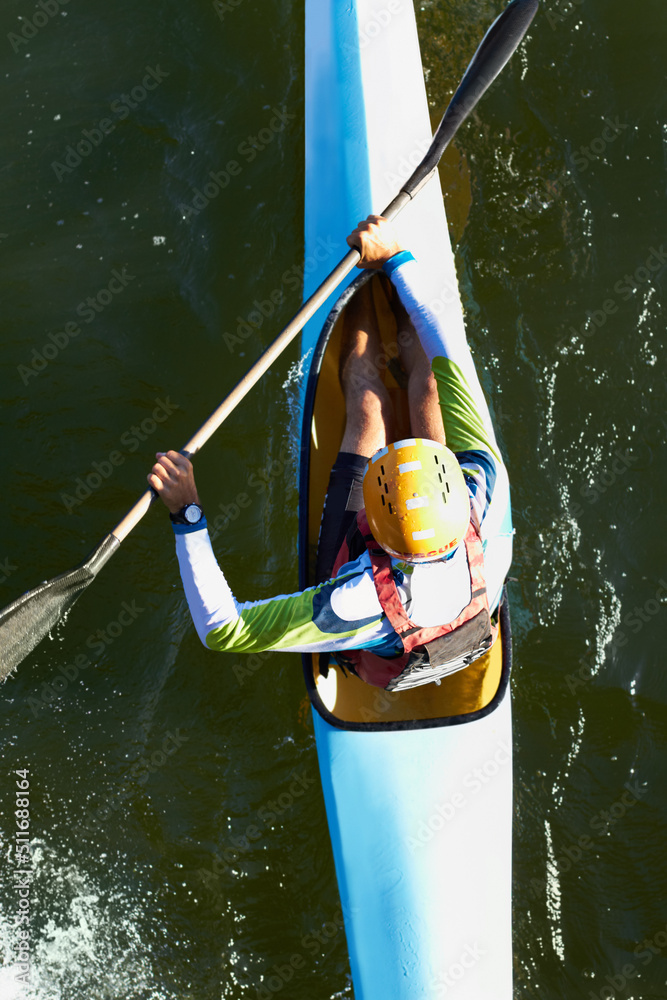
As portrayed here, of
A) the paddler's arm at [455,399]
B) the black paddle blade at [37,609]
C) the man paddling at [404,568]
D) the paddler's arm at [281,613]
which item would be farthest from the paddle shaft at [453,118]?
the paddler's arm at [281,613]

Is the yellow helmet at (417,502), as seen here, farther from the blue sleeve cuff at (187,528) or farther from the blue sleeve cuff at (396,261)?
the blue sleeve cuff at (396,261)

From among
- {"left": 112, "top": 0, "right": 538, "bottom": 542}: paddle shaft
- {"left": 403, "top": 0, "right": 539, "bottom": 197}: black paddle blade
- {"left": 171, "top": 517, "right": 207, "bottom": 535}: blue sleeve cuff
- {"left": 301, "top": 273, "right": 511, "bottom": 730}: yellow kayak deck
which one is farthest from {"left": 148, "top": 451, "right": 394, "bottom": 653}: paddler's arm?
{"left": 403, "top": 0, "right": 539, "bottom": 197}: black paddle blade

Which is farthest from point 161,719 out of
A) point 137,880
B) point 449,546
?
point 449,546

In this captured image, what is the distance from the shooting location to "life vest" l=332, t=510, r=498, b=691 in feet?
6.62

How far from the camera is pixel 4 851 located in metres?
3.33

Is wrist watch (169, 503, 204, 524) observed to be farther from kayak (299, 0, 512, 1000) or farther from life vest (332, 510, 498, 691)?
kayak (299, 0, 512, 1000)

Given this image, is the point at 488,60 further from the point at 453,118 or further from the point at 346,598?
the point at 346,598

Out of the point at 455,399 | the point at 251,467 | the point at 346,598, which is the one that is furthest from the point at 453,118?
the point at 346,598

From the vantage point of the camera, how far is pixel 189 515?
7.15 feet

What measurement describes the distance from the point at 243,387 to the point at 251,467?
3.51 ft

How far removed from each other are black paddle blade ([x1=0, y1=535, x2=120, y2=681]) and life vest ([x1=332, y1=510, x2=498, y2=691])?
2.98 ft

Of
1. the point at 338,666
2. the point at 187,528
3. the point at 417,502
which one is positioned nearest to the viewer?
the point at 417,502

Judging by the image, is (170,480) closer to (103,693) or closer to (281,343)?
(281,343)

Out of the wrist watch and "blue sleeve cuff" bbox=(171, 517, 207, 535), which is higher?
the wrist watch
